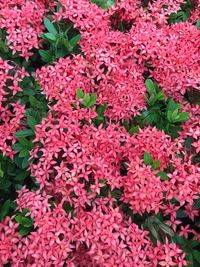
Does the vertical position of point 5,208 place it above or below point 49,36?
below

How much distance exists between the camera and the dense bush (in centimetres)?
224

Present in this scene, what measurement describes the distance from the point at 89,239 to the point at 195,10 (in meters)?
2.26

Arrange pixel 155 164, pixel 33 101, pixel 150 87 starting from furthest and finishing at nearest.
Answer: pixel 150 87, pixel 33 101, pixel 155 164

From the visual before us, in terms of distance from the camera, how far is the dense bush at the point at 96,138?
224 centimetres

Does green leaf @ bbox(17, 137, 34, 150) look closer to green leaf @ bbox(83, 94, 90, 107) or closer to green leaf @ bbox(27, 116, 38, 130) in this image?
green leaf @ bbox(27, 116, 38, 130)

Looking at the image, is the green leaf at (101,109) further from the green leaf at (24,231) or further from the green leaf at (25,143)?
the green leaf at (24,231)

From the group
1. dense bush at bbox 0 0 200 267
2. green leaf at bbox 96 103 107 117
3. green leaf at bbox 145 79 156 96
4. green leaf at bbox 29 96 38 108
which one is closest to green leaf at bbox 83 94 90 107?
dense bush at bbox 0 0 200 267

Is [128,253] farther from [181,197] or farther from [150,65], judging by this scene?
[150,65]

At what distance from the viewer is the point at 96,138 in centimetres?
239

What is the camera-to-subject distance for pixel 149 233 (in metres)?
2.41

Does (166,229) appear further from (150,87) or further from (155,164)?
(150,87)

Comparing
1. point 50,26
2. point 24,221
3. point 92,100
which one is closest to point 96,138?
point 92,100

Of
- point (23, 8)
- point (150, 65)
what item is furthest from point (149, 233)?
point (23, 8)

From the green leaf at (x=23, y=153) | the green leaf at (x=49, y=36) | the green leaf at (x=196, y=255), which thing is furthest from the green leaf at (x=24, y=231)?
the green leaf at (x=49, y=36)
